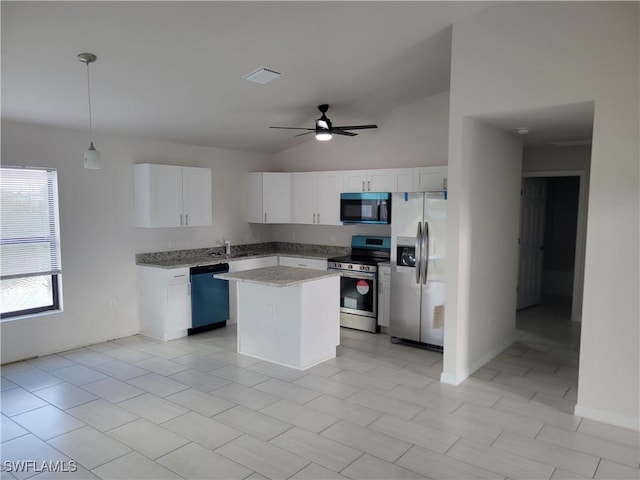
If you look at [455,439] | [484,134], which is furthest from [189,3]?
[455,439]

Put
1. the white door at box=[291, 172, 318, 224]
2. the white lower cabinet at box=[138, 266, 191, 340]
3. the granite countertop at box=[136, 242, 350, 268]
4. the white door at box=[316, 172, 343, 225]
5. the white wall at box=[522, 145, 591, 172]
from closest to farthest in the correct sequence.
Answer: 1. the white lower cabinet at box=[138, 266, 191, 340]
2. the granite countertop at box=[136, 242, 350, 268]
3. the white wall at box=[522, 145, 591, 172]
4. the white door at box=[316, 172, 343, 225]
5. the white door at box=[291, 172, 318, 224]

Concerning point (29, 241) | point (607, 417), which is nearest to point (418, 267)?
point (607, 417)

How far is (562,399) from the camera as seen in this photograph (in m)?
3.90

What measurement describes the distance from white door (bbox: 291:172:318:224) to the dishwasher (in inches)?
55.6

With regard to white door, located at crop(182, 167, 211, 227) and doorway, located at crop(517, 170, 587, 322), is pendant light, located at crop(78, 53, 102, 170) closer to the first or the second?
white door, located at crop(182, 167, 211, 227)

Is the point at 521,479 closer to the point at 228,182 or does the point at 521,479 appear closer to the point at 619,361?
the point at 619,361

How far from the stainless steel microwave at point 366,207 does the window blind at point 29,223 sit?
350cm

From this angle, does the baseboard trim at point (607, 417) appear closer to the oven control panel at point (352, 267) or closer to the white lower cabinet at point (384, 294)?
the white lower cabinet at point (384, 294)

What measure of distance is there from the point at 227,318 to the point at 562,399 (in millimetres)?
4063

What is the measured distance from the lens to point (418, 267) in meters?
5.20

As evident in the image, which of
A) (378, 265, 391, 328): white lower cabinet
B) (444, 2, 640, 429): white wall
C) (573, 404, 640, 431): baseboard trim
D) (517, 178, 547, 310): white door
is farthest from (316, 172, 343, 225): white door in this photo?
(573, 404, 640, 431): baseboard trim

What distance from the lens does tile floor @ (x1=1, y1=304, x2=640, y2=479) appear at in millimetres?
2918

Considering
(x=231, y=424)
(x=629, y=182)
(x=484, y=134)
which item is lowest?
(x=231, y=424)

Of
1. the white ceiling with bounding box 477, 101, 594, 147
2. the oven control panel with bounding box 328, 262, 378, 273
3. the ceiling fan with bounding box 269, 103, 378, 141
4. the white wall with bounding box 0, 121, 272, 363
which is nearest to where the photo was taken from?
the white ceiling with bounding box 477, 101, 594, 147
